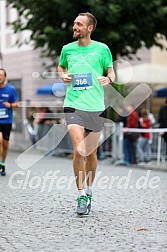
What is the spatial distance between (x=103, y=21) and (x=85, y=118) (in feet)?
40.7

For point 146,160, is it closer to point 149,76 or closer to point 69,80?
point 149,76

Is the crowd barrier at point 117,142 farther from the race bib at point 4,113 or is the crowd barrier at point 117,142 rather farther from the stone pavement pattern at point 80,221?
the stone pavement pattern at point 80,221

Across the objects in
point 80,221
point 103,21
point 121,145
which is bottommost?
point 121,145

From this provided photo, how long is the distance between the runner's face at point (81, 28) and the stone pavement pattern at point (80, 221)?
185 centimetres

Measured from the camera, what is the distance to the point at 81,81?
23.8 feet

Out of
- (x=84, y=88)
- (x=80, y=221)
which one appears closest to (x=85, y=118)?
(x=84, y=88)

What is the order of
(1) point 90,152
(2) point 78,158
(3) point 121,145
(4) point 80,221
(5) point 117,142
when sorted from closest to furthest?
(4) point 80,221 < (2) point 78,158 < (1) point 90,152 < (3) point 121,145 < (5) point 117,142

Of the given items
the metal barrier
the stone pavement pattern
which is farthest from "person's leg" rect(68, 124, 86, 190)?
the metal barrier

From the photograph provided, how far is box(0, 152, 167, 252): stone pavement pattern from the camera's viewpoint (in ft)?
18.5

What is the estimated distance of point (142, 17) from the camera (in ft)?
65.2

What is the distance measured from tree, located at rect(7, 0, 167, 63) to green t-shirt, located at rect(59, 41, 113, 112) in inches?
439

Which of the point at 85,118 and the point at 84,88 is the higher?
the point at 84,88

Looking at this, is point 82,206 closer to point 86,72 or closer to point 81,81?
point 81,81

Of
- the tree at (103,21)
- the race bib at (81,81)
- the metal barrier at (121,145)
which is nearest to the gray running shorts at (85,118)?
the race bib at (81,81)
